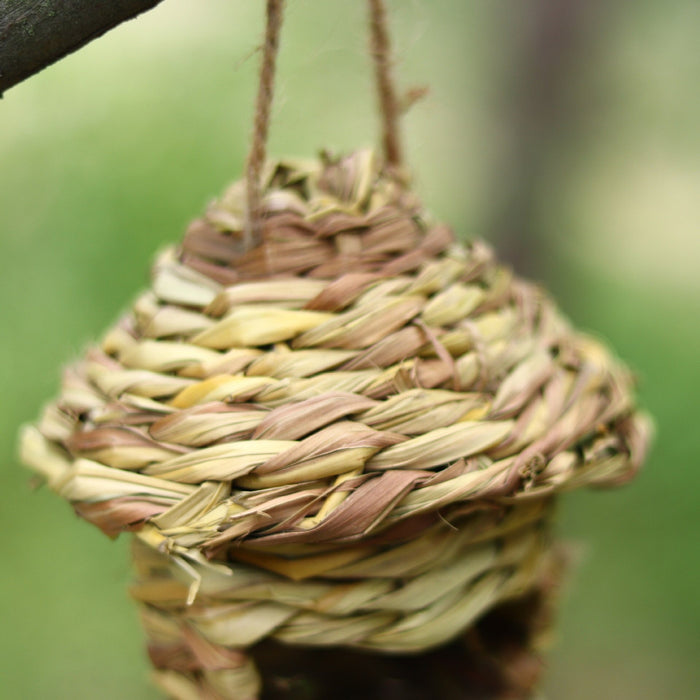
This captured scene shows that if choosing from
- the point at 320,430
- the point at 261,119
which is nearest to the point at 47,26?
the point at 261,119

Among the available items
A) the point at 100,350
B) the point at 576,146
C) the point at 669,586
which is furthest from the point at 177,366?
the point at 576,146

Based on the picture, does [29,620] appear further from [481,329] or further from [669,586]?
[669,586]

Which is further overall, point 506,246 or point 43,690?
point 506,246

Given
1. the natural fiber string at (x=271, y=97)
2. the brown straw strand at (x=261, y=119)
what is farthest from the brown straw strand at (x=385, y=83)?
the brown straw strand at (x=261, y=119)

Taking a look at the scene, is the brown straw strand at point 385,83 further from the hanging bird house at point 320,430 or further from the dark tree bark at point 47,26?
the dark tree bark at point 47,26

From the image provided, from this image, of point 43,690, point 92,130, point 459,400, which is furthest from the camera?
point 92,130

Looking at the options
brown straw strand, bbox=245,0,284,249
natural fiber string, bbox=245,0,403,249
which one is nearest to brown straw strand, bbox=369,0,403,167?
natural fiber string, bbox=245,0,403,249

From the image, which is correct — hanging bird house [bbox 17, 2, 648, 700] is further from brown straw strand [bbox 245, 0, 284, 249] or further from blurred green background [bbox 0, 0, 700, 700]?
blurred green background [bbox 0, 0, 700, 700]
